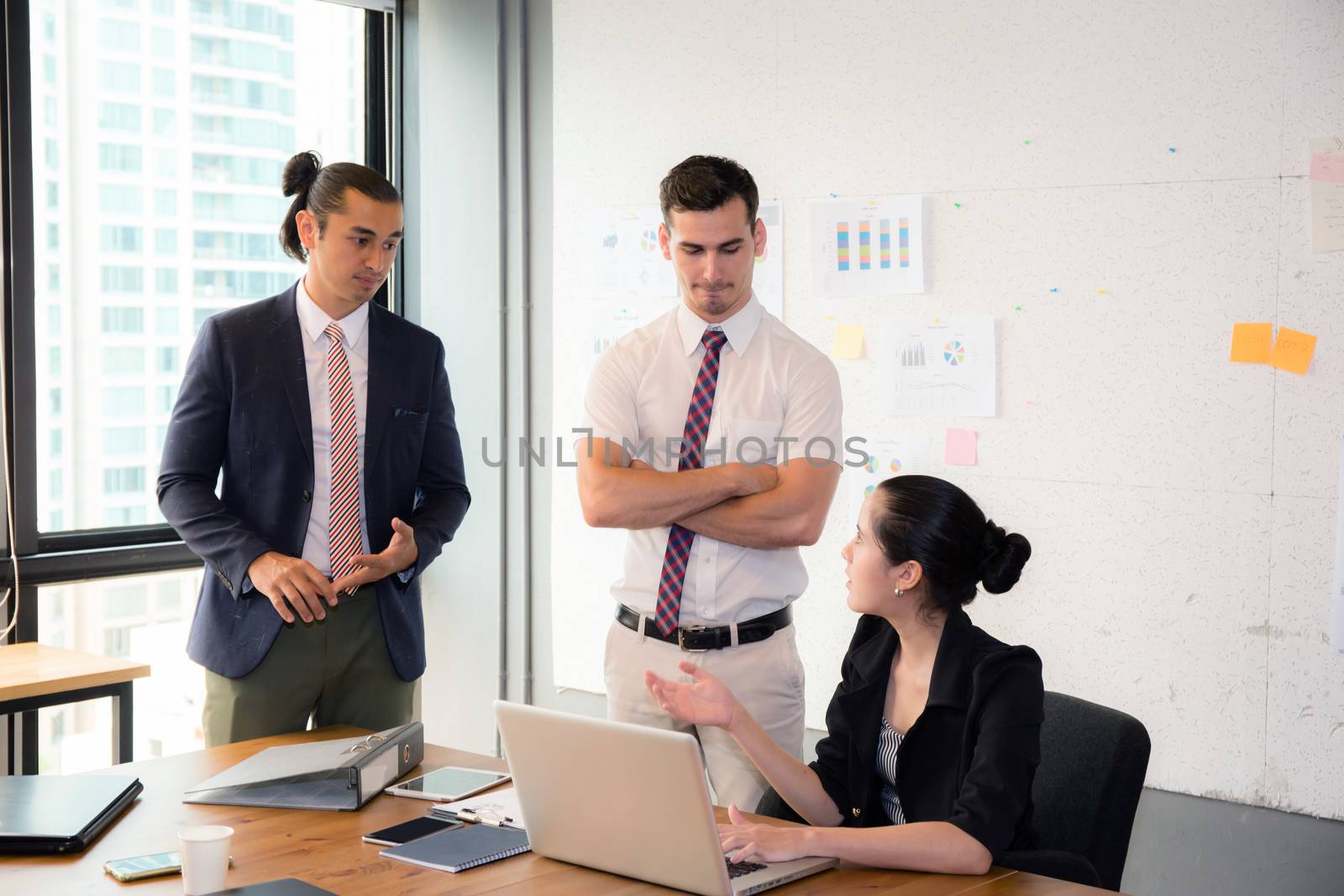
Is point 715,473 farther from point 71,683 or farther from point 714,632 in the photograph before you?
point 71,683

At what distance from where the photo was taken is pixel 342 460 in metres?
2.58

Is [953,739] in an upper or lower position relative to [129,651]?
upper

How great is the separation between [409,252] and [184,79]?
100 cm

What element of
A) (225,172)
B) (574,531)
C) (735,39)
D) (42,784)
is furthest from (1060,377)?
(225,172)

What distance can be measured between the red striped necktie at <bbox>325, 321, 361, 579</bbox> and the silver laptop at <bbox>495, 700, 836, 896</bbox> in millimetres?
978

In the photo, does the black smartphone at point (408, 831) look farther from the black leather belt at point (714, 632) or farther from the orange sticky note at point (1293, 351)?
the orange sticky note at point (1293, 351)

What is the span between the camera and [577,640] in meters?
4.20

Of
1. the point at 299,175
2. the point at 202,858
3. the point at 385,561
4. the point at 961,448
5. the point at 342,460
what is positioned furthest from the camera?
the point at 961,448

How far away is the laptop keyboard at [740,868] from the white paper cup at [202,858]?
639 mm

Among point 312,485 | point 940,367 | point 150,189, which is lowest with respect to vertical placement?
point 312,485

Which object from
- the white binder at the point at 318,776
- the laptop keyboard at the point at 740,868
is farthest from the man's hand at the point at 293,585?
the laptop keyboard at the point at 740,868

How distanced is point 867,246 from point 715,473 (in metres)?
1.33

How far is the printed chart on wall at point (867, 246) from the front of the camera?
3.39 m

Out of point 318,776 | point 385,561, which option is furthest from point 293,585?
point 318,776
